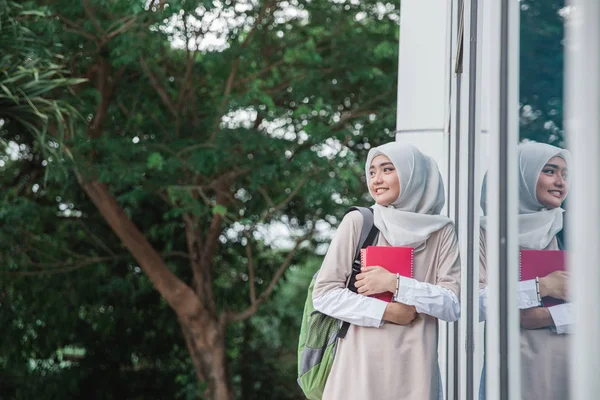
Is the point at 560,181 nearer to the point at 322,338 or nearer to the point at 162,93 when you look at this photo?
the point at 322,338

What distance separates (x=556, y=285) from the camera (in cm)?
93

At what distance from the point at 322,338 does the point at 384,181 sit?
0.47 m

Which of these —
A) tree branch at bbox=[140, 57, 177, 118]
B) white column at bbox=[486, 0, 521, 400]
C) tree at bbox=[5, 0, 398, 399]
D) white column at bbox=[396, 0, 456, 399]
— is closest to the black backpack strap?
white column at bbox=[486, 0, 521, 400]

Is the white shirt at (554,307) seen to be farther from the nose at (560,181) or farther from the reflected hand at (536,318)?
the nose at (560,181)

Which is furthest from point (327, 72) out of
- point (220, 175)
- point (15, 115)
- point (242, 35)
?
point (15, 115)

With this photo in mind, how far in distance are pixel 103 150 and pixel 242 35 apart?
166 centimetres

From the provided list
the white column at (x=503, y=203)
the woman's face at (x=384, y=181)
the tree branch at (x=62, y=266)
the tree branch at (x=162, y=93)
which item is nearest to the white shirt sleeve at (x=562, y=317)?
the white column at (x=503, y=203)

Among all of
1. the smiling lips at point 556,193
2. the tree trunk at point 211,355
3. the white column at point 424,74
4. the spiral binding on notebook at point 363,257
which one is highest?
the white column at point 424,74

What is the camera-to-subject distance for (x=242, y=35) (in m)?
7.18

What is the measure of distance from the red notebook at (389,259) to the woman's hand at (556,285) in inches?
43.2

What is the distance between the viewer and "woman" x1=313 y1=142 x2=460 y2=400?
2.10m

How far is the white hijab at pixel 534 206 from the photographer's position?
95cm

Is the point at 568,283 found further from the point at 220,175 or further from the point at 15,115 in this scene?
the point at 220,175

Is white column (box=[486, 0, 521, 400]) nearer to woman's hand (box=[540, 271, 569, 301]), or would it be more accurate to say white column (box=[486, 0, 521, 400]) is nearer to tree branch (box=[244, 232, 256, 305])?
woman's hand (box=[540, 271, 569, 301])
